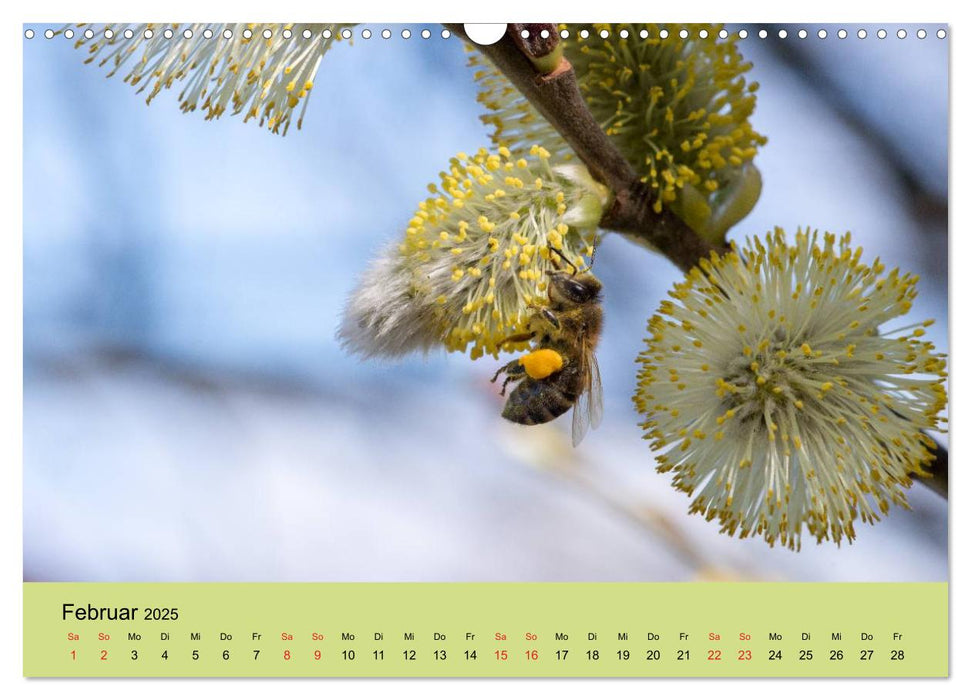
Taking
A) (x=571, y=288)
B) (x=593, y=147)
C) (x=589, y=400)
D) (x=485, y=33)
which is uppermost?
(x=485, y=33)

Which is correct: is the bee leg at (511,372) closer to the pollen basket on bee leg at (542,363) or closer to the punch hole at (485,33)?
the pollen basket on bee leg at (542,363)

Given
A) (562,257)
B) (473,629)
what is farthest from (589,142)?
(473,629)

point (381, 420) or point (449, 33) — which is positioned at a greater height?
point (449, 33)

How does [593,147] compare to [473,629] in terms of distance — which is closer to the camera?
[593,147]

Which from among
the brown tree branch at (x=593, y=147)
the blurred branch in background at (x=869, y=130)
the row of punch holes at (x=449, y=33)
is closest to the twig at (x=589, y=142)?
the brown tree branch at (x=593, y=147)

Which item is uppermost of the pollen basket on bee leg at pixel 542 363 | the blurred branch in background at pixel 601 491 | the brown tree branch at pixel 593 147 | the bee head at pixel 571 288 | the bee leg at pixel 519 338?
the brown tree branch at pixel 593 147

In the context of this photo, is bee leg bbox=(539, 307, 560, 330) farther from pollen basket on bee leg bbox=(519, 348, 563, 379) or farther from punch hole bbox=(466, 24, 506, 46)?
punch hole bbox=(466, 24, 506, 46)

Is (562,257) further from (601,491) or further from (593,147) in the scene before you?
(601,491)
